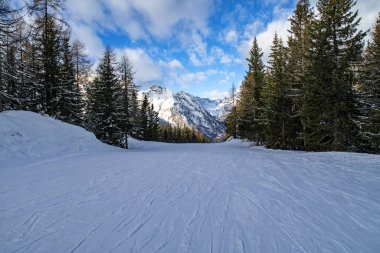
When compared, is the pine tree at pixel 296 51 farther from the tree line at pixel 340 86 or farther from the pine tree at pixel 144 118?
the pine tree at pixel 144 118

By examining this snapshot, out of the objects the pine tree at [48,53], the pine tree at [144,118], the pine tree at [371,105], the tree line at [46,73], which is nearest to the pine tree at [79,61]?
the tree line at [46,73]

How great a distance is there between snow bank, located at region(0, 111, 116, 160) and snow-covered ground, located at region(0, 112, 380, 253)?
2471 millimetres

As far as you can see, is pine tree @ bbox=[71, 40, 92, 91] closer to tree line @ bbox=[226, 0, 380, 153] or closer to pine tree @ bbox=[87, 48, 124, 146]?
pine tree @ bbox=[87, 48, 124, 146]

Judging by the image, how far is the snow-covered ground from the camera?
123 inches

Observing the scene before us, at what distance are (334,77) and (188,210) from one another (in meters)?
13.2

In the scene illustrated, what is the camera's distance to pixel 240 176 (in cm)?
729

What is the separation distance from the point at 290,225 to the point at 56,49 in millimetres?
22025

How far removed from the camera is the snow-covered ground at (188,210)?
313cm

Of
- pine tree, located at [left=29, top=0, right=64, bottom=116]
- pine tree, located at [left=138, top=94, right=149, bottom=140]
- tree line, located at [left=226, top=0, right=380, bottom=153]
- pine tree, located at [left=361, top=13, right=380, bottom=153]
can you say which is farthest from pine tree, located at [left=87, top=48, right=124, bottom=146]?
pine tree, located at [left=138, top=94, right=149, bottom=140]

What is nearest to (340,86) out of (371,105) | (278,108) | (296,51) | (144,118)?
(371,105)

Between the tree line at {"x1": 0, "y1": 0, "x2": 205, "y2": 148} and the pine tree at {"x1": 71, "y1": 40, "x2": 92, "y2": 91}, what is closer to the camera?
the tree line at {"x1": 0, "y1": 0, "x2": 205, "y2": 148}

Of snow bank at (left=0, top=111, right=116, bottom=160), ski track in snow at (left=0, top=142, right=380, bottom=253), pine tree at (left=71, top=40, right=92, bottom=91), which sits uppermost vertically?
pine tree at (left=71, top=40, right=92, bottom=91)

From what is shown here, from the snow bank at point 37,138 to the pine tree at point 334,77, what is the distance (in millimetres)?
14615

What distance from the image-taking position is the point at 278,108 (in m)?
20.3
